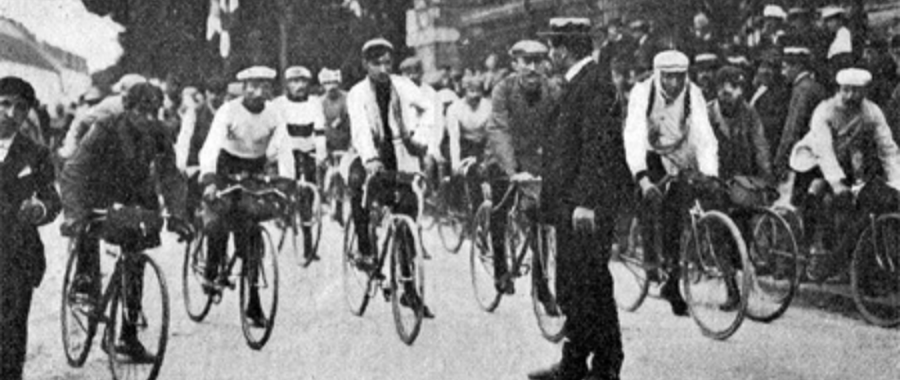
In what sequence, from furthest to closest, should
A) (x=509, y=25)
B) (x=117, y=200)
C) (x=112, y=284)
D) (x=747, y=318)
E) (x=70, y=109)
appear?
(x=70, y=109)
(x=509, y=25)
(x=747, y=318)
(x=117, y=200)
(x=112, y=284)

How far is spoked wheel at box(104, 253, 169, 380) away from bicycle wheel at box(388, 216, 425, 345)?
1323 mm

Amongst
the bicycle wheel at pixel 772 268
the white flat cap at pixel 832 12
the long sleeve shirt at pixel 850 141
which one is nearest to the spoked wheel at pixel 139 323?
the bicycle wheel at pixel 772 268

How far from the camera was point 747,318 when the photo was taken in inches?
285

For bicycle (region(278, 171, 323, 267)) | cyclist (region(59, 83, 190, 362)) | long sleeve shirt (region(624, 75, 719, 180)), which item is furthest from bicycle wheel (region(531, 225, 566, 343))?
bicycle (region(278, 171, 323, 267))

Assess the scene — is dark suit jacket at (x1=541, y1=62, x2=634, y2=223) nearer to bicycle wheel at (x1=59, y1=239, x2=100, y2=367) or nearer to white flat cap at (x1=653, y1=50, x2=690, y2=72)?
white flat cap at (x1=653, y1=50, x2=690, y2=72)

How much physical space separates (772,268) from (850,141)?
2.89 ft

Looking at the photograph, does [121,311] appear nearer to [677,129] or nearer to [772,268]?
[677,129]

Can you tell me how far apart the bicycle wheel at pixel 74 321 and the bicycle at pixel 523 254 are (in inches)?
91.3

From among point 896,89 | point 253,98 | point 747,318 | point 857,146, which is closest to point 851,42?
point 896,89

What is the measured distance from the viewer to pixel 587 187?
5.27 meters

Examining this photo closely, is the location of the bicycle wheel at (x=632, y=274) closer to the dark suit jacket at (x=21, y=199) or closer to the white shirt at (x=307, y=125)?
the dark suit jacket at (x=21, y=199)

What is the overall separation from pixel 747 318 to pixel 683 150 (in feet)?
3.35

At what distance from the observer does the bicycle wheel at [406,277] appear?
22.2ft

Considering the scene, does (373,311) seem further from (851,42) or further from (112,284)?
(851,42)
